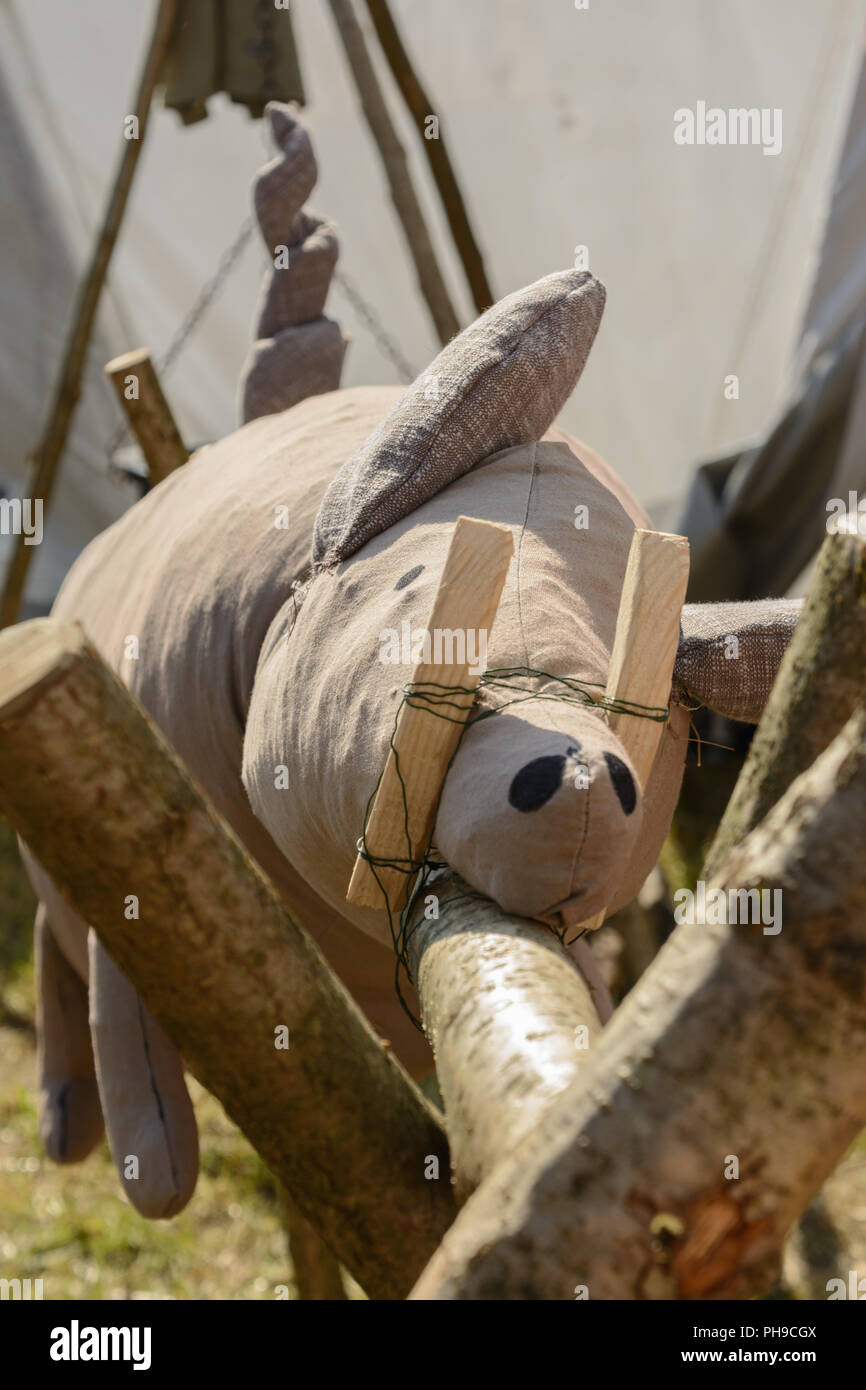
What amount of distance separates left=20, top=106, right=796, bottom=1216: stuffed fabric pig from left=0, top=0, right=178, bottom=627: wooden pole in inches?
28.9

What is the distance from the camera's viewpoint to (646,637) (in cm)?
78

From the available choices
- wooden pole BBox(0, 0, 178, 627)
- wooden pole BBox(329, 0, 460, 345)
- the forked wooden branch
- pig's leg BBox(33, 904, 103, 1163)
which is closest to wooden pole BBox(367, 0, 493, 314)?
wooden pole BBox(329, 0, 460, 345)

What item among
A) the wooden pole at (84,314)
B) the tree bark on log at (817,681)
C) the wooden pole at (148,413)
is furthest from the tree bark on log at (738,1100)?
the wooden pole at (84,314)

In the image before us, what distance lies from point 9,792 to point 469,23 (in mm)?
3289

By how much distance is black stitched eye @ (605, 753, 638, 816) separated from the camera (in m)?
0.69

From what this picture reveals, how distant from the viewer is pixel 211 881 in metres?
0.72

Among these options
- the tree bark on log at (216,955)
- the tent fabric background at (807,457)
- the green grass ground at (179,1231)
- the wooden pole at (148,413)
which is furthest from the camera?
the tent fabric background at (807,457)

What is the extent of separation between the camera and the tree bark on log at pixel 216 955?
2.19ft

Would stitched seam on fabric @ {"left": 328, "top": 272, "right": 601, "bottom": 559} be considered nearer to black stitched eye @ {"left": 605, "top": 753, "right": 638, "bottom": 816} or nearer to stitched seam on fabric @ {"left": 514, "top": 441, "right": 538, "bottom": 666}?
stitched seam on fabric @ {"left": 514, "top": 441, "right": 538, "bottom": 666}

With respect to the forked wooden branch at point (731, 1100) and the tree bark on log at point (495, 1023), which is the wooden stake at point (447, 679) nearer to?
the tree bark on log at point (495, 1023)

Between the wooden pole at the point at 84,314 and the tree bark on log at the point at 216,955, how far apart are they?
5.18 feet

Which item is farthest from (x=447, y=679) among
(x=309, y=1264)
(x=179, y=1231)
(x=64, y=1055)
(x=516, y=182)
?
(x=516, y=182)

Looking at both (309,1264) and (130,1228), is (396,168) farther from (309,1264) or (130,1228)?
(130,1228)

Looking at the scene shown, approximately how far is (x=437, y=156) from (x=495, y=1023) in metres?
1.76
